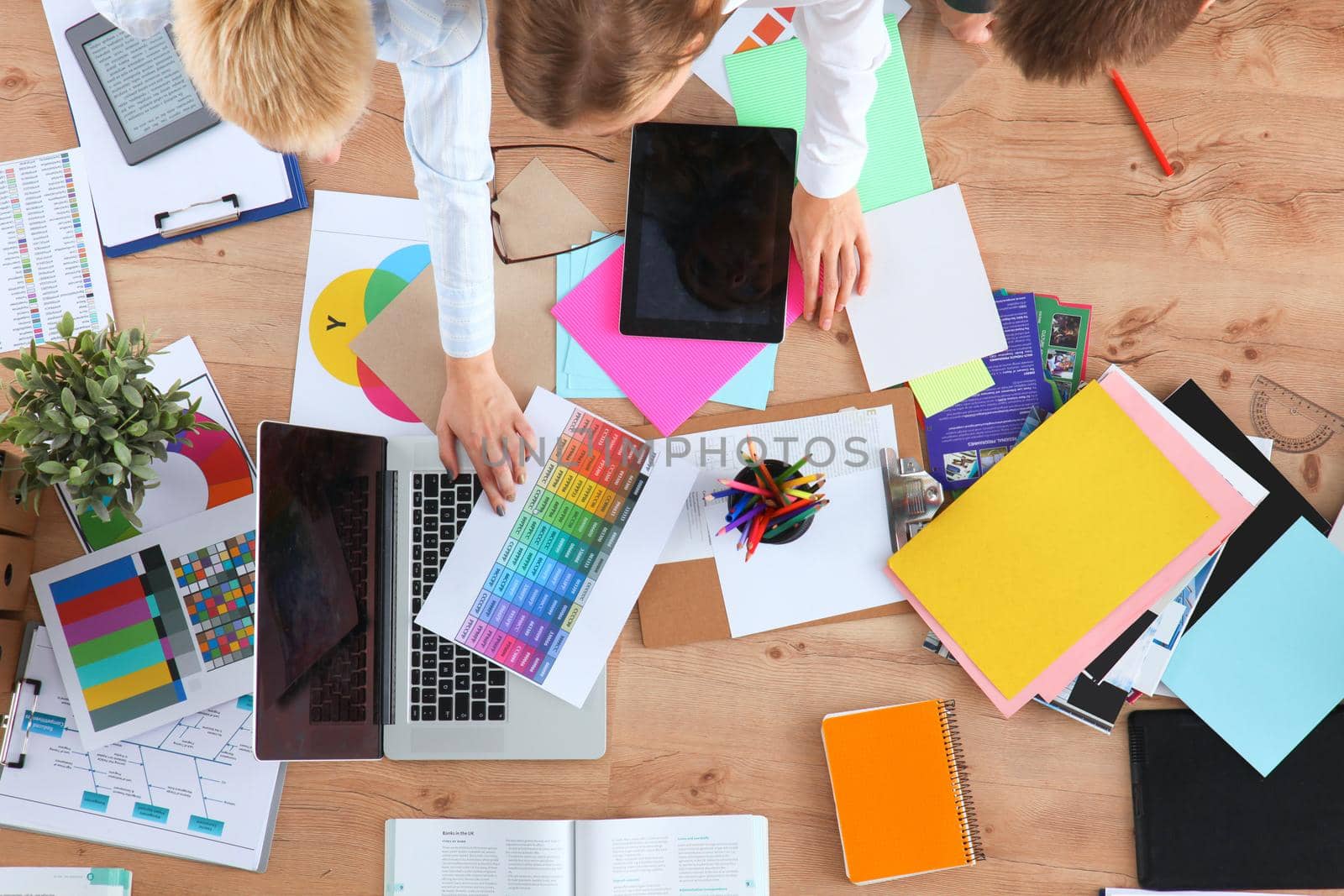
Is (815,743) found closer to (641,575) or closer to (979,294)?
(641,575)

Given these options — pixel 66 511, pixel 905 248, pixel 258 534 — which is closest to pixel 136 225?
pixel 66 511

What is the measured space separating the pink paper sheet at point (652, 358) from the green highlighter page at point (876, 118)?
0.20 m

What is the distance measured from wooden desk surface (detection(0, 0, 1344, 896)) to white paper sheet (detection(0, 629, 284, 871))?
0.07 ft

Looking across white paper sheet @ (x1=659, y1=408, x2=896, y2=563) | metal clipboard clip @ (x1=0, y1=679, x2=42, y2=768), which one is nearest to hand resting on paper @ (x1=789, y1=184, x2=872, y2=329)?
white paper sheet @ (x1=659, y1=408, x2=896, y2=563)

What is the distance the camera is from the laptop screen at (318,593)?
0.83 metres

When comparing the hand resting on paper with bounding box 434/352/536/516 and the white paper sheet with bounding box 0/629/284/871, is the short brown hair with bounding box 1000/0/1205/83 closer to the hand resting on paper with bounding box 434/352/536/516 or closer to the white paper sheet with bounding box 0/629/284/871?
the hand resting on paper with bounding box 434/352/536/516

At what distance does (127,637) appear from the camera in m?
0.99

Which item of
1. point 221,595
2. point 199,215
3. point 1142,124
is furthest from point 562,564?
point 1142,124

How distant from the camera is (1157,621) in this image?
990 millimetres

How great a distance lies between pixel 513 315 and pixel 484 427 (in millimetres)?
146

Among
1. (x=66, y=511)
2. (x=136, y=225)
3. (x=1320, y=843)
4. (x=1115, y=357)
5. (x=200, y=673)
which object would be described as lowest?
(x=1320, y=843)

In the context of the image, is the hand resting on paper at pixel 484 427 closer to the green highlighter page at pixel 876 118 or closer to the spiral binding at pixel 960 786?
the green highlighter page at pixel 876 118

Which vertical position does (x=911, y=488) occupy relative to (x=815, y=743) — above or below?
above

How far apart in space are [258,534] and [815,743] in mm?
611
